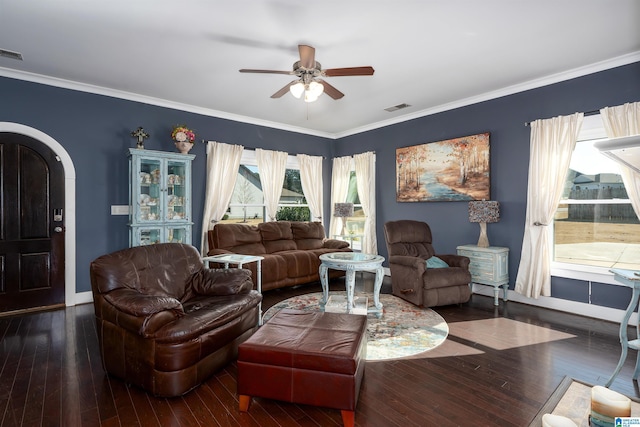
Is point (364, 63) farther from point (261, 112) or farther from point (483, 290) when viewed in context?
point (483, 290)

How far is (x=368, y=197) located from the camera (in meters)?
6.40

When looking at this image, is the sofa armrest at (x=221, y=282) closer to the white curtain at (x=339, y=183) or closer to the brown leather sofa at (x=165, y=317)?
the brown leather sofa at (x=165, y=317)

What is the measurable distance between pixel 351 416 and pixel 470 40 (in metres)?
3.31

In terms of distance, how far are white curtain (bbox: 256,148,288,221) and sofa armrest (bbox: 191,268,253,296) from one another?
309cm

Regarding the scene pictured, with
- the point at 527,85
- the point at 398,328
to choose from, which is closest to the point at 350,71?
the point at 398,328

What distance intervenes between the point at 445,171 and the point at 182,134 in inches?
156

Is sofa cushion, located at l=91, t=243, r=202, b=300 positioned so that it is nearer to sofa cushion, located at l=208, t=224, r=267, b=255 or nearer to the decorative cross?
sofa cushion, located at l=208, t=224, r=267, b=255

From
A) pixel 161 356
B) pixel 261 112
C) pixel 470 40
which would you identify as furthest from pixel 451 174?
pixel 161 356

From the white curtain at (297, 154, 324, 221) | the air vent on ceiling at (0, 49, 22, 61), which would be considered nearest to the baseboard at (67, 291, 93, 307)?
the air vent on ceiling at (0, 49, 22, 61)

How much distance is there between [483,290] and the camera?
4.80 m

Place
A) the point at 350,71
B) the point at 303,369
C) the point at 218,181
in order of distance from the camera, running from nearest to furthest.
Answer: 1. the point at 303,369
2. the point at 350,71
3. the point at 218,181

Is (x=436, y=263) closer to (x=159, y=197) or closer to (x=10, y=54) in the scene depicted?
(x=159, y=197)

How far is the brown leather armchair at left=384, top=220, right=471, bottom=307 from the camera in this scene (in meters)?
4.04

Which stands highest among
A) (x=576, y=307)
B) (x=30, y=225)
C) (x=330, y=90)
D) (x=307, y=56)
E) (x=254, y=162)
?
(x=307, y=56)
